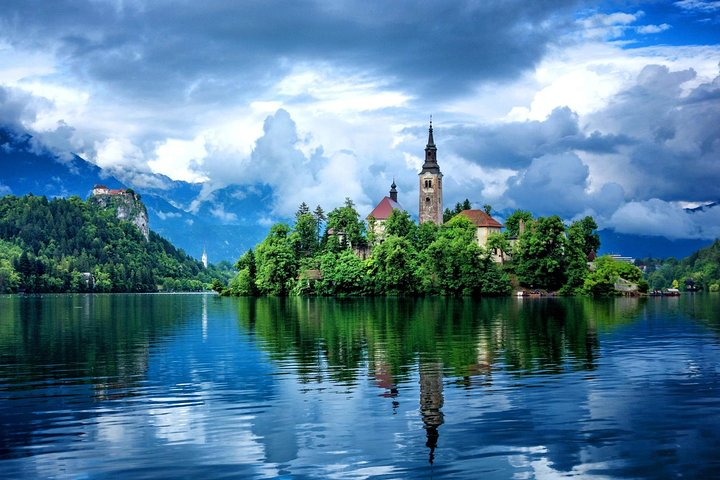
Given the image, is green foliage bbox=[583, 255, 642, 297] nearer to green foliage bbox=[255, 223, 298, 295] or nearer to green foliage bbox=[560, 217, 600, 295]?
green foliage bbox=[560, 217, 600, 295]

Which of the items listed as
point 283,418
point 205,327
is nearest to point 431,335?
point 205,327

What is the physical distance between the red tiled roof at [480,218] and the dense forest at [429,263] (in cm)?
1562

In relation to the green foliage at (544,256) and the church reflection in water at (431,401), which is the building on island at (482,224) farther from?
the church reflection in water at (431,401)

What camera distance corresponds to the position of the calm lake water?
20.3 metres

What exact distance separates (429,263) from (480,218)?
40546mm

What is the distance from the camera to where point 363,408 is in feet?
88.9

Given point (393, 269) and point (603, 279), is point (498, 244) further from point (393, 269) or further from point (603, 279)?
point (393, 269)

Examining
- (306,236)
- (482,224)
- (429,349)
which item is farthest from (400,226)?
(429,349)

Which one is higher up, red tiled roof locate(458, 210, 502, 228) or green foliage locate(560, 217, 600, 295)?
red tiled roof locate(458, 210, 502, 228)

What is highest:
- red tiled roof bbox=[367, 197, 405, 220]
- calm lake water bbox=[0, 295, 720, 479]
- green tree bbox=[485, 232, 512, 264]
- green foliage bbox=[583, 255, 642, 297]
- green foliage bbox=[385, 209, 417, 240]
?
red tiled roof bbox=[367, 197, 405, 220]

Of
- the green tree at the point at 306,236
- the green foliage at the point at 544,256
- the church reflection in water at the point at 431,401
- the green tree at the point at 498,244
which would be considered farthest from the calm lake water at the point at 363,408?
the green tree at the point at 306,236

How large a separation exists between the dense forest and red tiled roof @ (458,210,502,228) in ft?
51.2

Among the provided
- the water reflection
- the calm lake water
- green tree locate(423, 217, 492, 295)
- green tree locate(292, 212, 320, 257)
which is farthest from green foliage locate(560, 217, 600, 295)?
the calm lake water

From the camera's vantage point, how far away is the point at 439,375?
34531 millimetres
